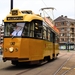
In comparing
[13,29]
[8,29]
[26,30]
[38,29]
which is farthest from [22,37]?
[38,29]

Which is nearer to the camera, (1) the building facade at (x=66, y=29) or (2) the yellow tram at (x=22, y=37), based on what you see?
(2) the yellow tram at (x=22, y=37)

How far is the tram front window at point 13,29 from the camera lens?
1702 cm

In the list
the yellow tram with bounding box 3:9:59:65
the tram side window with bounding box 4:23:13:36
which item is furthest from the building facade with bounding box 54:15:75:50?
the tram side window with bounding box 4:23:13:36

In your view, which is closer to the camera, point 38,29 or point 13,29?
point 13,29

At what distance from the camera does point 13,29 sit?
56.6 feet

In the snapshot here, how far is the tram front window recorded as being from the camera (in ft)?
55.8

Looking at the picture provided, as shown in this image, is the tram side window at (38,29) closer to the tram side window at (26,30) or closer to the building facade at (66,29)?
the tram side window at (26,30)

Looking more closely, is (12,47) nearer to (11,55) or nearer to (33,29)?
(11,55)

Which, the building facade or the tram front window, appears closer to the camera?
the tram front window

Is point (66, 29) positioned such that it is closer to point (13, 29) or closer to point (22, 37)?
point (13, 29)

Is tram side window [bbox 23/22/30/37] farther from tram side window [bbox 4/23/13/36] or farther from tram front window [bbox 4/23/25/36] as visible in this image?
tram side window [bbox 4/23/13/36]

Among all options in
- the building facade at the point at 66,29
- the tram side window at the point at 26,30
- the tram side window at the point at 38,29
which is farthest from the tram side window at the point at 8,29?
the building facade at the point at 66,29

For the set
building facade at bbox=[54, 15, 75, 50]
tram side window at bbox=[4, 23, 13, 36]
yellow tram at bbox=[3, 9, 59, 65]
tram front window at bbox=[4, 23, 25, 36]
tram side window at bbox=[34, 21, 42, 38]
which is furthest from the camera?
building facade at bbox=[54, 15, 75, 50]

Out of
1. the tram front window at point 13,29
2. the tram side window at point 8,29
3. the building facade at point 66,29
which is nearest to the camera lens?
the tram front window at point 13,29
